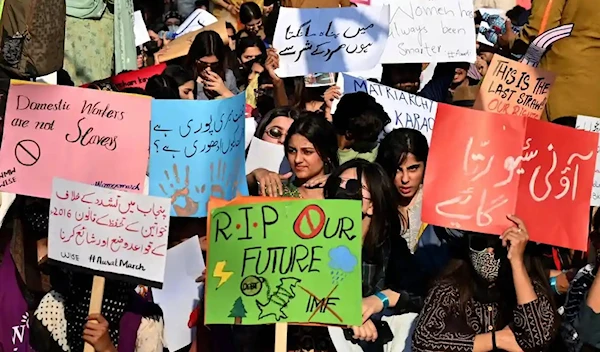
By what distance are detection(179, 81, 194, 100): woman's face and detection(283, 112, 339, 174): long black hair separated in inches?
53.9

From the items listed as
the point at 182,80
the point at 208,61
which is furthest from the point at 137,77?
the point at 208,61

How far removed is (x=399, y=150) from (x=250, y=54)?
3.02 meters

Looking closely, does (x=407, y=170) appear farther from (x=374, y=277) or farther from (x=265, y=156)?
(x=265, y=156)

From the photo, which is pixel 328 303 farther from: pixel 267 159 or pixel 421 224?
pixel 267 159

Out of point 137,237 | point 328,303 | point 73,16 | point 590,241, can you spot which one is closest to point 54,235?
point 137,237

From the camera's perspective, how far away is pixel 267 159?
5871 millimetres

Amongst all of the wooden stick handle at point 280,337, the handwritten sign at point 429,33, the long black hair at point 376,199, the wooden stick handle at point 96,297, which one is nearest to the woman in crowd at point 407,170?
the long black hair at point 376,199

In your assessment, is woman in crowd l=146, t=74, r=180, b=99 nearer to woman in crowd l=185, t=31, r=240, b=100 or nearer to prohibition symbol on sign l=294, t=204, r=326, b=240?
woman in crowd l=185, t=31, r=240, b=100

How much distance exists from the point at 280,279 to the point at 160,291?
86cm

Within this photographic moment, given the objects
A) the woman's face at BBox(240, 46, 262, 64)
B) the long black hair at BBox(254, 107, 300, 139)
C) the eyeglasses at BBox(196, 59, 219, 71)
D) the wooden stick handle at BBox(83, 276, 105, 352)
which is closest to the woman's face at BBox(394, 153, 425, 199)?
the long black hair at BBox(254, 107, 300, 139)

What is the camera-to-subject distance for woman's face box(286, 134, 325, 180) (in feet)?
17.6

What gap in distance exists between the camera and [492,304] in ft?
15.0

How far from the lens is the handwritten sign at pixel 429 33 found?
7.02 metres

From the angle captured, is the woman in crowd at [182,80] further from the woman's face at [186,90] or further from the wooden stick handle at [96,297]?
the wooden stick handle at [96,297]
